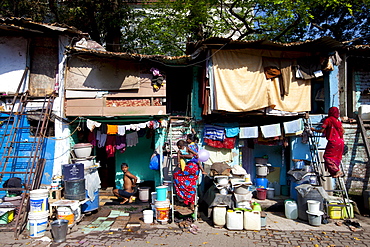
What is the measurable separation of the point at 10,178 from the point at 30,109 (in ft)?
7.84

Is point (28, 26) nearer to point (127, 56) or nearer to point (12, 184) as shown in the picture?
point (127, 56)

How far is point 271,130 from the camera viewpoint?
9.46m

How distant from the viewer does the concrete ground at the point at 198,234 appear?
6523mm

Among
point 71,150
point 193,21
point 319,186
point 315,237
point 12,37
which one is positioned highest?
point 193,21

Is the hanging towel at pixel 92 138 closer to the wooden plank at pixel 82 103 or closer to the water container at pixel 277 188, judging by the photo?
the wooden plank at pixel 82 103

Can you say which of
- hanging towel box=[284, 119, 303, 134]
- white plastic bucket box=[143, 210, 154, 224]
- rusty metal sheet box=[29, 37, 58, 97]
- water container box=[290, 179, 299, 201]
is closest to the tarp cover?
hanging towel box=[284, 119, 303, 134]

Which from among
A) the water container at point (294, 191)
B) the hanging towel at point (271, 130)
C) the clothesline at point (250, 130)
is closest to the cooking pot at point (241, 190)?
the water container at point (294, 191)

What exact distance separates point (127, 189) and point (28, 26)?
6.57m

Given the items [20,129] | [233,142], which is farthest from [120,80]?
[233,142]

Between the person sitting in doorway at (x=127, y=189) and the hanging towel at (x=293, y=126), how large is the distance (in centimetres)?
586

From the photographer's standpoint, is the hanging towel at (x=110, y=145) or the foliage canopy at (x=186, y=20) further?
the foliage canopy at (x=186, y=20)

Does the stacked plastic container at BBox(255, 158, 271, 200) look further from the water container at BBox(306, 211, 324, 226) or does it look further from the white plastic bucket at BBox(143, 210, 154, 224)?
the white plastic bucket at BBox(143, 210, 154, 224)

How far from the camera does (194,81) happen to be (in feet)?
33.1

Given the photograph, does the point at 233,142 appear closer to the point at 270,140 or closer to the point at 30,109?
the point at 270,140
